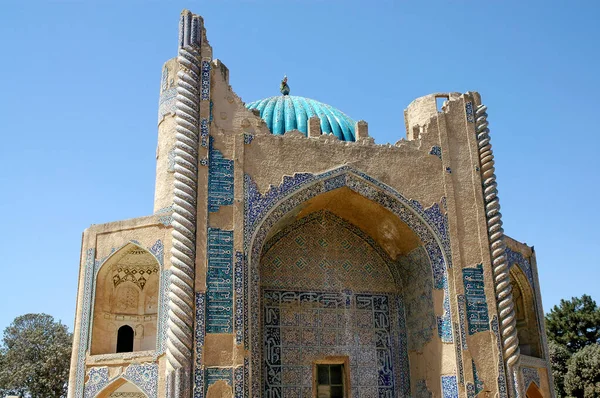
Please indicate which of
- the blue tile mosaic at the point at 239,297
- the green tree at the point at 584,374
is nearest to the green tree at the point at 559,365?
the green tree at the point at 584,374

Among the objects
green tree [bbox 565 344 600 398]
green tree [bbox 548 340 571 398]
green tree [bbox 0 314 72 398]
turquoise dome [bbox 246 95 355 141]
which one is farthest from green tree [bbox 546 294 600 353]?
green tree [bbox 0 314 72 398]

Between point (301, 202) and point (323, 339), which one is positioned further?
point (323, 339)

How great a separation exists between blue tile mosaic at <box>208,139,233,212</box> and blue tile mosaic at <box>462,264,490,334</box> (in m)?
3.84

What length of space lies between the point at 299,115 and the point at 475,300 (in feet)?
16.7

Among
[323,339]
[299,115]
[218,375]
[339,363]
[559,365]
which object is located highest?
[299,115]

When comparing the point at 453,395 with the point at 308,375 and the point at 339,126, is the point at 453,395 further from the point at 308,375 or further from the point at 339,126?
the point at 339,126

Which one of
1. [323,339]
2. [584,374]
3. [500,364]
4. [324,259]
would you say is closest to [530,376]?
[500,364]

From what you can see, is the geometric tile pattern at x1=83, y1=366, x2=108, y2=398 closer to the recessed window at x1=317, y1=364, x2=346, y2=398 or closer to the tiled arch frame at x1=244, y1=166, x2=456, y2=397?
the tiled arch frame at x1=244, y1=166, x2=456, y2=397

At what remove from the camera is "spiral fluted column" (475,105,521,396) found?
32.6 feet

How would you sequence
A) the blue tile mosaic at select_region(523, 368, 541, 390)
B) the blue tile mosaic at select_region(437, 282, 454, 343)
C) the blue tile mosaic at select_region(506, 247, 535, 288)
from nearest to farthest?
the blue tile mosaic at select_region(437, 282, 454, 343)
the blue tile mosaic at select_region(523, 368, 541, 390)
the blue tile mosaic at select_region(506, 247, 535, 288)

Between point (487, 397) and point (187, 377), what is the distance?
172 inches

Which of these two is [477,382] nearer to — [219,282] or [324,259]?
[324,259]

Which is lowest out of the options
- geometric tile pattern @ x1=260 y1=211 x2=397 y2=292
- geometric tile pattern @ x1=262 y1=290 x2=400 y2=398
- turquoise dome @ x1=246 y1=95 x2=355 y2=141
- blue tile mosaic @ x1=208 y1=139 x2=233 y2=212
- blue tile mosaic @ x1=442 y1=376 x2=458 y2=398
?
blue tile mosaic @ x1=442 y1=376 x2=458 y2=398

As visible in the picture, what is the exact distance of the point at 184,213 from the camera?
9.31 m
